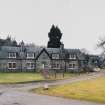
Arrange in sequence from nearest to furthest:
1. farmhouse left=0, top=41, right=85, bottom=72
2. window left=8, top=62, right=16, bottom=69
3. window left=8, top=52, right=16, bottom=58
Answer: window left=8, top=62, right=16, bottom=69 < farmhouse left=0, top=41, right=85, bottom=72 < window left=8, top=52, right=16, bottom=58

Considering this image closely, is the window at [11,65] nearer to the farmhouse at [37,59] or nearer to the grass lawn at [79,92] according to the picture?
the farmhouse at [37,59]

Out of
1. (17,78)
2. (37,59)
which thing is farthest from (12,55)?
(17,78)

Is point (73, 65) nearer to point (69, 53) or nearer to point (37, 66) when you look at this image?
point (69, 53)

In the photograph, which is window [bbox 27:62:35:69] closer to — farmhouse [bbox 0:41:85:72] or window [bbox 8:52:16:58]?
farmhouse [bbox 0:41:85:72]

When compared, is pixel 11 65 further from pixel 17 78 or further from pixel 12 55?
pixel 17 78

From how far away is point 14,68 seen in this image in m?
79.7

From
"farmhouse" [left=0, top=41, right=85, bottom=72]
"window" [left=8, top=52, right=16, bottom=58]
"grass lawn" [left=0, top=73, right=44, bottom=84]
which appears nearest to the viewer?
"grass lawn" [left=0, top=73, right=44, bottom=84]

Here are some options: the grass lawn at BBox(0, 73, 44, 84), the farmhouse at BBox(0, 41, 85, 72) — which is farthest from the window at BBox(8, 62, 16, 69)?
the grass lawn at BBox(0, 73, 44, 84)

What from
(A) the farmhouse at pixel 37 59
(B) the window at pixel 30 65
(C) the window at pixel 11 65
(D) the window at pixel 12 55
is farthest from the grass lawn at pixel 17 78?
(D) the window at pixel 12 55

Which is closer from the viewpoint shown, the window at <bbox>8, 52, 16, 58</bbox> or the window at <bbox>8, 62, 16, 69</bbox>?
the window at <bbox>8, 62, 16, 69</bbox>

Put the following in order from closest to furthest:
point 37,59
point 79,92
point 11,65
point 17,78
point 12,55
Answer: point 79,92
point 17,78
point 11,65
point 12,55
point 37,59

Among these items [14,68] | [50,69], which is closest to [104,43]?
[50,69]

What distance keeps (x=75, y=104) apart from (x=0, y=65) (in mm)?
55274

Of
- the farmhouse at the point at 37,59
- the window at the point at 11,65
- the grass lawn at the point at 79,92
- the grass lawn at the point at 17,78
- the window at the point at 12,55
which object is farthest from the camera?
the window at the point at 12,55
